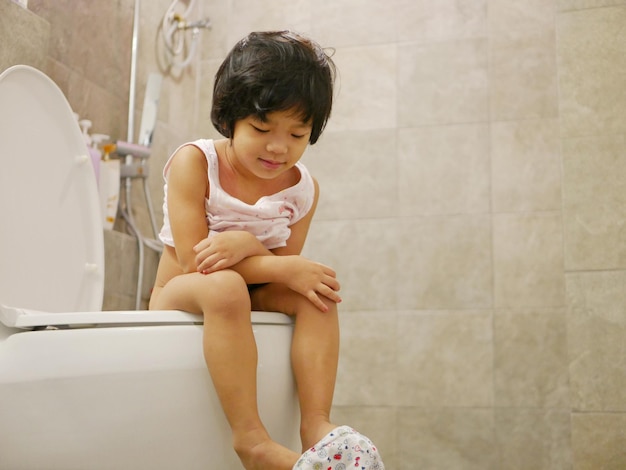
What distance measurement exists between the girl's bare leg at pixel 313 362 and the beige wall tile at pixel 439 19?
1.30m

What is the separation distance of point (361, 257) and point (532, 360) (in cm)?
51

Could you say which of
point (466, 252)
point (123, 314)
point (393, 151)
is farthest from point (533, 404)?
point (123, 314)

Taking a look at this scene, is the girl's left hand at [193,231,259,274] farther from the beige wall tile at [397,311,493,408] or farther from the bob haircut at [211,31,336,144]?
the beige wall tile at [397,311,493,408]

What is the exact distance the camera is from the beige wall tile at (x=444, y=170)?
2062 mm

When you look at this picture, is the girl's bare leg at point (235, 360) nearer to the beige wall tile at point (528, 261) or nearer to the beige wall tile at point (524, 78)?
the beige wall tile at point (528, 261)

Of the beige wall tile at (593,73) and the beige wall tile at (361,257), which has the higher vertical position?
the beige wall tile at (593,73)

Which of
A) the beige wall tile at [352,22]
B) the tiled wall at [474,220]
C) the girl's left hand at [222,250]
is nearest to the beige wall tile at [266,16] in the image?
the beige wall tile at [352,22]

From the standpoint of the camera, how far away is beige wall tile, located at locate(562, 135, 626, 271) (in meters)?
1.95

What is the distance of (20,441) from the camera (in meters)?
0.88

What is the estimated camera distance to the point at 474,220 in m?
2.05

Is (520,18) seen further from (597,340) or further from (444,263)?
(597,340)

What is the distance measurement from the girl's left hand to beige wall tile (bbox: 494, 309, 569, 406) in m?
1.10

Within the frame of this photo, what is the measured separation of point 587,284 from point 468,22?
0.77 m

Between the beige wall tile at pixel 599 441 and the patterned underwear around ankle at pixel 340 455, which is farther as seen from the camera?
the beige wall tile at pixel 599 441
